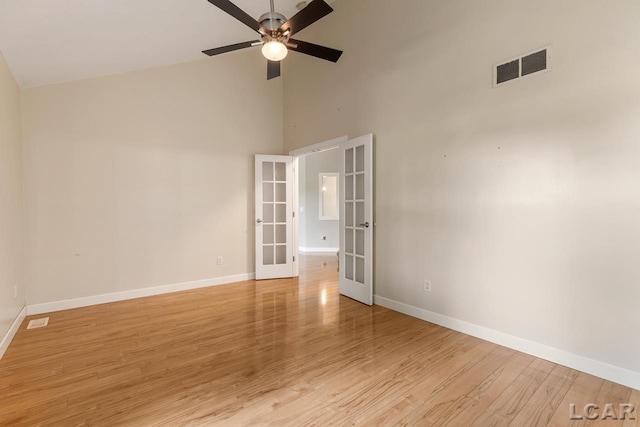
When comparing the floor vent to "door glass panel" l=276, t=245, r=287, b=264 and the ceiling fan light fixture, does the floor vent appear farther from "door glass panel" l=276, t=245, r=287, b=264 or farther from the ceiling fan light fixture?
the ceiling fan light fixture

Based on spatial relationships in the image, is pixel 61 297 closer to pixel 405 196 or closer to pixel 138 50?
pixel 138 50

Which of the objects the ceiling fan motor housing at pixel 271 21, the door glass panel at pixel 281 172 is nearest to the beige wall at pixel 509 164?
the ceiling fan motor housing at pixel 271 21

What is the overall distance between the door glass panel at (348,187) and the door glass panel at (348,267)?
Answer: 860 millimetres

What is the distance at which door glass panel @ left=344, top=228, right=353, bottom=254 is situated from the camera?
4.16 metres

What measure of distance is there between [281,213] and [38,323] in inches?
136

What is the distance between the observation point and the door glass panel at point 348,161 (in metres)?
4.08

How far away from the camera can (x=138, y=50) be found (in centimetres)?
353

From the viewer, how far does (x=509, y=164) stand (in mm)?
2588

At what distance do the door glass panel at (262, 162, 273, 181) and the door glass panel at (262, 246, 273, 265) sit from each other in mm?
1247

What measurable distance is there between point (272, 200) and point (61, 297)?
3.17 meters

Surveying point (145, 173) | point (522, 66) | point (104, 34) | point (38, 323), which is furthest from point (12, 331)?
point (522, 66)

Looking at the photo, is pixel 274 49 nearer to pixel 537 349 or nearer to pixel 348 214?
pixel 348 214

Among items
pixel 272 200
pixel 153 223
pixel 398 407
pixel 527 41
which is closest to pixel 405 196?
pixel 527 41

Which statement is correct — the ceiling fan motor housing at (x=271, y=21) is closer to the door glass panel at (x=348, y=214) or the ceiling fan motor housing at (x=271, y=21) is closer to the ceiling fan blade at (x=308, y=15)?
the ceiling fan blade at (x=308, y=15)
